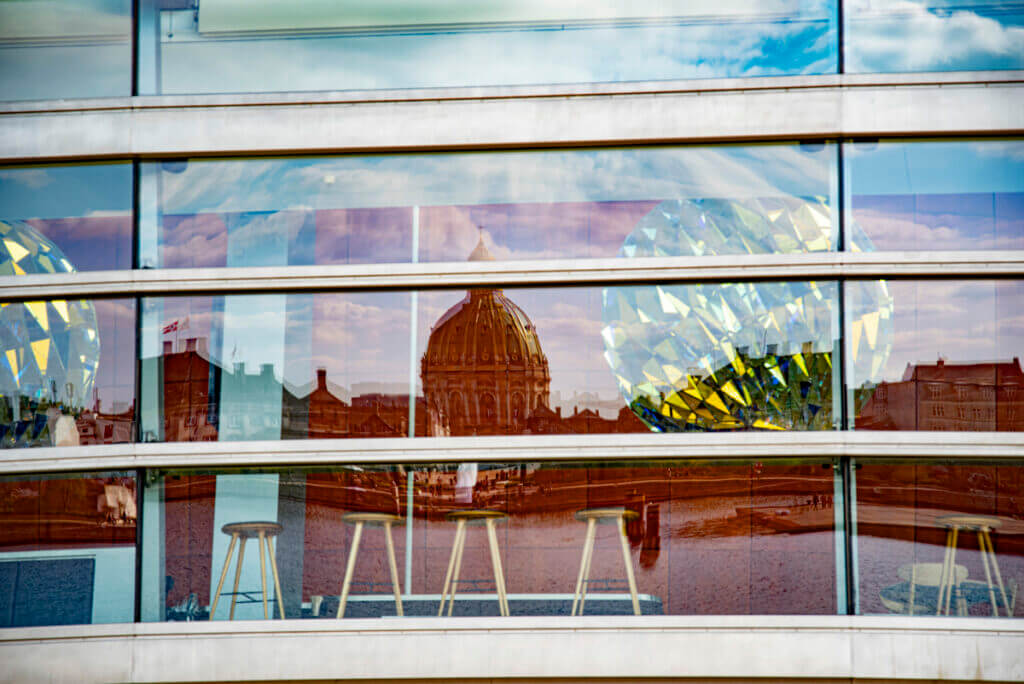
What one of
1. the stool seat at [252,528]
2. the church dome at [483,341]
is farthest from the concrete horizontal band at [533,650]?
the church dome at [483,341]

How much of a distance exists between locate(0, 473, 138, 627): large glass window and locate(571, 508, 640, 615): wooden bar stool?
5.25m

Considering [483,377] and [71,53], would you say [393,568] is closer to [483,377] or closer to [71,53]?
[483,377]

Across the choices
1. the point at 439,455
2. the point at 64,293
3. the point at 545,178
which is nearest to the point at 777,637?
the point at 439,455

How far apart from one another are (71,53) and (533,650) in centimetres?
918

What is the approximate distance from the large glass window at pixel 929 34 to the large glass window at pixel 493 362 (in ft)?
9.24

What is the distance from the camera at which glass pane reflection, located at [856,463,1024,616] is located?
12.4m

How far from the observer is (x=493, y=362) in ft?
42.1

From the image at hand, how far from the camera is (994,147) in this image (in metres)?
12.8

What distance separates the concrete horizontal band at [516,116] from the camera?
12.7 metres

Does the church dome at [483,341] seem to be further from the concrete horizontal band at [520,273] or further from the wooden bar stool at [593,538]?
the wooden bar stool at [593,538]

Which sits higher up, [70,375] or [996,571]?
[70,375]

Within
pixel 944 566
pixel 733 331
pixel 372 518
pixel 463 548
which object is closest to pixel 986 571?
pixel 944 566

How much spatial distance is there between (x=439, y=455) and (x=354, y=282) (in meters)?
2.28

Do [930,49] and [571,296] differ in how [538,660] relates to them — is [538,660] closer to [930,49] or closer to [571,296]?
[571,296]
